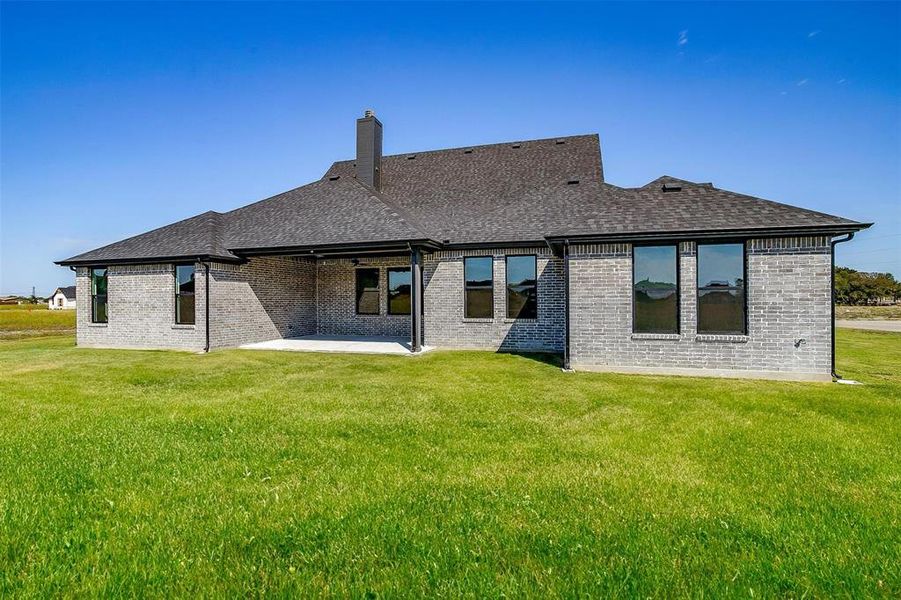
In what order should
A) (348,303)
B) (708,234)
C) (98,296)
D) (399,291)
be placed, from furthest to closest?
(348,303)
(399,291)
(98,296)
(708,234)

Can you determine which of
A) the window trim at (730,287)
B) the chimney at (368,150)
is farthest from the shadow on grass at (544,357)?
the chimney at (368,150)

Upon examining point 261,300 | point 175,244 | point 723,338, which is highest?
point 175,244

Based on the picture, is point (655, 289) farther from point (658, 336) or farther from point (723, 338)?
point (723, 338)

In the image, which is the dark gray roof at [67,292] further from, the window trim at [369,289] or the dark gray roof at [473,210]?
the window trim at [369,289]

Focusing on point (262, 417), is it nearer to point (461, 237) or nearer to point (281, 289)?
point (461, 237)

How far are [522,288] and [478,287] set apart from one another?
1.45 metres

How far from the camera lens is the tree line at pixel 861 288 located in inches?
2084

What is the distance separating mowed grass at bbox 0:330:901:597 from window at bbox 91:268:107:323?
8872mm

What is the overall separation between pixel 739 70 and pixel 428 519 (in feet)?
52.0

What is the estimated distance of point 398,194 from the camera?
18.2 m

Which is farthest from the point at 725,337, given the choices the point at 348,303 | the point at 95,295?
the point at 95,295

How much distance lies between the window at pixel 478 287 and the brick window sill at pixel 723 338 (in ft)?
20.0

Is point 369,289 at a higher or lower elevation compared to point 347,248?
lower

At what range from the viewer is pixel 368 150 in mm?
18531
